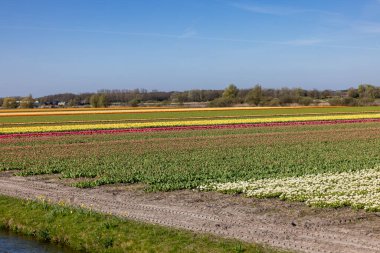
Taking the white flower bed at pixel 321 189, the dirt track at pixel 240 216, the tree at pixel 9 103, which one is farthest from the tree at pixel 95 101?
the white flower bed at pixel 321 189

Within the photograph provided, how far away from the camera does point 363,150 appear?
1428 inches

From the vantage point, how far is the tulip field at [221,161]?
22.1 meters

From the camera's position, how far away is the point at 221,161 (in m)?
31.5

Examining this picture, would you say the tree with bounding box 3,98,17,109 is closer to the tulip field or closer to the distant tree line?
the distant tree line

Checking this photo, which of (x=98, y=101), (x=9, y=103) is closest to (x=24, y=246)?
(x=98, y=101)

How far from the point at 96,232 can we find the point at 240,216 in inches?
174

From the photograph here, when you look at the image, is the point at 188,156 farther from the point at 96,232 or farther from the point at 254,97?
the point at 254,97

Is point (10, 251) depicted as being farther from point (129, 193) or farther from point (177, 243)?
point (129, 193)

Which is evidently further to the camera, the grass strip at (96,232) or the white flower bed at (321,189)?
the white flower bed at (321,189)

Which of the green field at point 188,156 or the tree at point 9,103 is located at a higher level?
the tree at point 9,103

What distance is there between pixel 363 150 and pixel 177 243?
24.7 m

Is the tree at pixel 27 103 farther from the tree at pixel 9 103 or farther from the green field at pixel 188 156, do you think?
the green field at pixel 188 156

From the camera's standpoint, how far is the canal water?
628 inches

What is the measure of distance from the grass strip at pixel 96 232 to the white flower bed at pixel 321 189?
5.89 m
